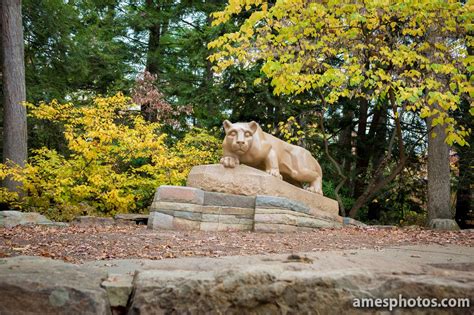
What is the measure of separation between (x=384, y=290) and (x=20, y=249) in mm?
3132

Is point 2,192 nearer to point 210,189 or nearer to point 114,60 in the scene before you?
point 210,189

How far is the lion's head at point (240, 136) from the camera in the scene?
7102mm

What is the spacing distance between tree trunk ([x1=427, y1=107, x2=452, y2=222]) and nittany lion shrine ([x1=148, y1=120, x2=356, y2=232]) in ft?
11.9

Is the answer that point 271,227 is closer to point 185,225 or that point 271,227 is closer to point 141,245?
point 185,225

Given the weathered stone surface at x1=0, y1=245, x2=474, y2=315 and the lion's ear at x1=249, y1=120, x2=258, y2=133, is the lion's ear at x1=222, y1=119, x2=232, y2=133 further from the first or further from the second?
the weathered stone surface at x1=0, y1=245, x2=474, y2=315

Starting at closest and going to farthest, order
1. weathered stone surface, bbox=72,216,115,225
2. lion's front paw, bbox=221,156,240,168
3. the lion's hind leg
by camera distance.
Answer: lion's front paw, bbox=221,156,240,168 < weathered stone surface, bbox=72,216,115,225 < the lion's hind leg

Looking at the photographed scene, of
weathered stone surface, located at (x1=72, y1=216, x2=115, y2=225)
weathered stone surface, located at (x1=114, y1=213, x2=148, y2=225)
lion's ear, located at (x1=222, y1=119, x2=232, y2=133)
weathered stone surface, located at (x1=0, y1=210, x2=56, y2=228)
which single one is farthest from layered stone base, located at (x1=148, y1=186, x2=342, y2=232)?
weathered stone surface, located at (x1=0, y1=210, x2=56, y2=228)

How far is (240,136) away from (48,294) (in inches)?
208

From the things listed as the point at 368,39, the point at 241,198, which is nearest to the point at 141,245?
the point at 241,198

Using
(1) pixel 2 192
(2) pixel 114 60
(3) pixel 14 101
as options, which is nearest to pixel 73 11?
(2) pixel 114 60

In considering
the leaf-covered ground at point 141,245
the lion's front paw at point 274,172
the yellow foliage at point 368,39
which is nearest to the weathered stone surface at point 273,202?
the lion's front paw at point 274,172

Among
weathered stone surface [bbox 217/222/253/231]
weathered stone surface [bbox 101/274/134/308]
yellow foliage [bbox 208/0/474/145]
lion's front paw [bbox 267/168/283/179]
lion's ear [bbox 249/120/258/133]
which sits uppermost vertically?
yellow foliage [bbox 208/0/474/145]

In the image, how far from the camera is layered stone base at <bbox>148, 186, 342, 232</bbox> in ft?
21.3

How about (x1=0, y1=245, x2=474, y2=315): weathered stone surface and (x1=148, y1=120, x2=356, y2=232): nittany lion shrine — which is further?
(x1=148, y1=120, x2=356, y2=232): nittany lion shrine
